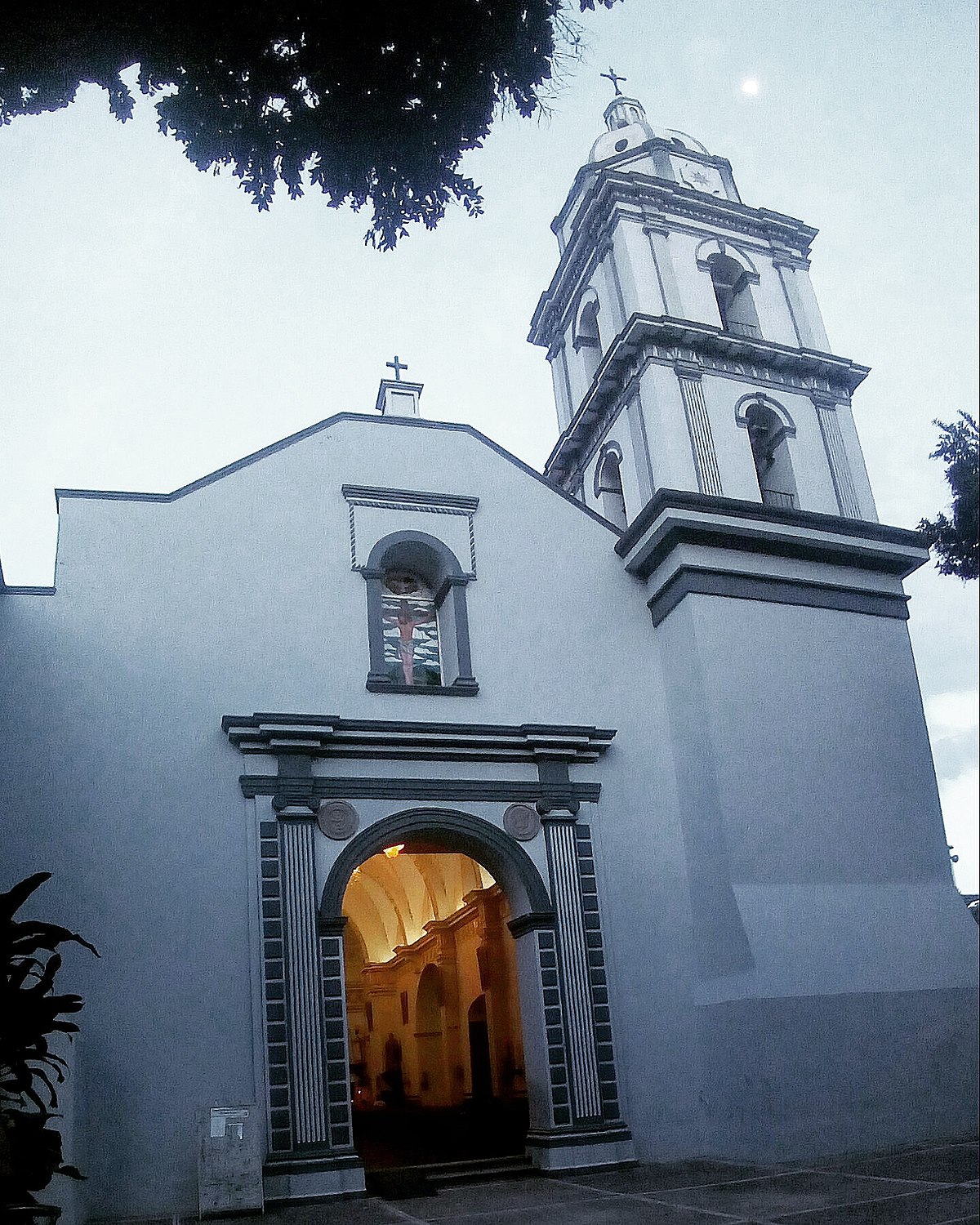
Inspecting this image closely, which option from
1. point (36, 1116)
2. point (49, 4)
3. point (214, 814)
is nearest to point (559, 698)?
A: point (214, 814)

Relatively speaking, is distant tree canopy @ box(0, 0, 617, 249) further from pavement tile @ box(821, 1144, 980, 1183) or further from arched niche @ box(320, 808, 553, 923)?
pavement tile @ box(821, 1144, 980, 1183)

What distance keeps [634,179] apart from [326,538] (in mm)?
7440

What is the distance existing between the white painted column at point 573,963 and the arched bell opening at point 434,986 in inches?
10.6

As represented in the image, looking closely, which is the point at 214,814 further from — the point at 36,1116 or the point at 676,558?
the point at 676,558

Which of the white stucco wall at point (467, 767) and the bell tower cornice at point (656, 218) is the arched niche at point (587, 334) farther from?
the white stucco wall at point (467, 767)

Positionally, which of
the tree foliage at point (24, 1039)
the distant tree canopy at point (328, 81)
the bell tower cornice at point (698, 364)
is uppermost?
the bell tower cornice at point (698, 364)

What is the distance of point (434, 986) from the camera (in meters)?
17.6

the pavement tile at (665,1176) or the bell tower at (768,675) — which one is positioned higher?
the bell tower at (768,675)

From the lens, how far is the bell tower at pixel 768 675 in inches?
436

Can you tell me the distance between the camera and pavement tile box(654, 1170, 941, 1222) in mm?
8094

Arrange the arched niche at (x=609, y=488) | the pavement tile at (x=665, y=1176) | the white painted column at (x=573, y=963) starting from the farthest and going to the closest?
the arched niche at (x=609, y=488)
the white painted column at (x=573, y=963)
the pavement tile at (x=665, y=1176)

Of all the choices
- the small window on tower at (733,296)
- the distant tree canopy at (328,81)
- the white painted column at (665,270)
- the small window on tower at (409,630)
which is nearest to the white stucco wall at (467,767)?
the small window on tower at (409,630)

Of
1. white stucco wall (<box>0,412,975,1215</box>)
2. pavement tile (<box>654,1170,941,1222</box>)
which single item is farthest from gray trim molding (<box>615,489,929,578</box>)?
pavement tile (<box>654,1170,941,1222</box>)

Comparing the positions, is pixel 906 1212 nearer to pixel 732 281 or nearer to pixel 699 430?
pixel 699 430
